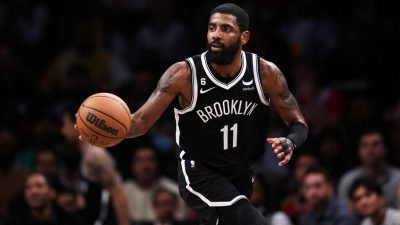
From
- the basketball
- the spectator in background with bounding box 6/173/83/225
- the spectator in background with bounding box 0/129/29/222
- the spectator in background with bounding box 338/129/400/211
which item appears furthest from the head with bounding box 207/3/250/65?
the spectator in background with bounding box 0/129/29/222

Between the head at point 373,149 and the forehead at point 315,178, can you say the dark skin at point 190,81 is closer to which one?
the forehead at point 315,178

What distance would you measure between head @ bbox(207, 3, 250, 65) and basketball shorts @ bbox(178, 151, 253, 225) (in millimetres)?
796

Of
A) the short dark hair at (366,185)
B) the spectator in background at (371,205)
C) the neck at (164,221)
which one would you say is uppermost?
the short dark hair at (366,185)

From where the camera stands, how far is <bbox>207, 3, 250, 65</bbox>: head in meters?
7.43

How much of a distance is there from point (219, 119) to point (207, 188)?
516 millimetres

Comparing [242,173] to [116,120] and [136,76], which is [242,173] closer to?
[116,120]

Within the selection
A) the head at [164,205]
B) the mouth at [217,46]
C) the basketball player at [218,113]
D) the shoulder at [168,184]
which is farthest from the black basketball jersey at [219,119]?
the shoulder at [168,184]

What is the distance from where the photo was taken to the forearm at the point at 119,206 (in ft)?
32.7

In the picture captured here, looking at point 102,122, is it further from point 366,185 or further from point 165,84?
point 366,185

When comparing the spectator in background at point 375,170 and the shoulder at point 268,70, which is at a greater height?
the shoulder at point 268,70

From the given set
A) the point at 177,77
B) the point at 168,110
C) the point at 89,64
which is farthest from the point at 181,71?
the point at 89,64

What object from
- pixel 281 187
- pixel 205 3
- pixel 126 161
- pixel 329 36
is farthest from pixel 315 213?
pixel 205 3

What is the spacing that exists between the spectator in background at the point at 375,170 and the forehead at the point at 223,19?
13.1 feet

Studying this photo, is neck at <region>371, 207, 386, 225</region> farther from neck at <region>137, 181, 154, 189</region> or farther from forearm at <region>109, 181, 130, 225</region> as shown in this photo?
neck at <region>137, 181, 154, 189</region>
